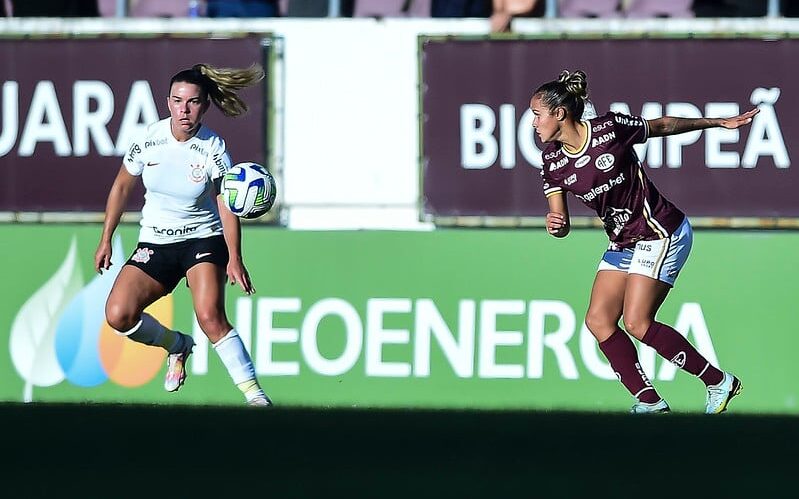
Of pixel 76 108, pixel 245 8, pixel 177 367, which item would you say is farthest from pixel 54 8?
pixel 177 367

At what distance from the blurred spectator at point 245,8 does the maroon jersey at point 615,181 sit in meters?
2.82

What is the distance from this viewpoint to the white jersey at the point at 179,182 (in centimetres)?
986

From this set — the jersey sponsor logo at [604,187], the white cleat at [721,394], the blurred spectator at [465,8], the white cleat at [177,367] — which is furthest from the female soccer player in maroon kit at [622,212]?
the white cleat at [177,367]

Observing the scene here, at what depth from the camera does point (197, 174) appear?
985 cm

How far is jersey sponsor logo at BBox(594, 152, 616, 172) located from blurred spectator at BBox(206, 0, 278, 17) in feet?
10.2

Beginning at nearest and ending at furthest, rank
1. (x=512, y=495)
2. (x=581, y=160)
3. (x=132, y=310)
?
(x=512, y=495) < (x=581, y=160) < (x=132, y=310)

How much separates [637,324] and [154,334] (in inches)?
135

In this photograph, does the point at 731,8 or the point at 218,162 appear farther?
the point at 731,8

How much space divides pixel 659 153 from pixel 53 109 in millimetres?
4521

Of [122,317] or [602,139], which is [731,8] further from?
[122,317]

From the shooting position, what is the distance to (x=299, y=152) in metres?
10.7

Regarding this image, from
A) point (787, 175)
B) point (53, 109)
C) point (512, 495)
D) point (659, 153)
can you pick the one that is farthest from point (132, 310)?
point (512, 495)

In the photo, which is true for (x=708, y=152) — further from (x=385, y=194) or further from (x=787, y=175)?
(x=385, y=194)

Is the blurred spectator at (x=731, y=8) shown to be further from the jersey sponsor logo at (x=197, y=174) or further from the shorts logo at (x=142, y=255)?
the shorts logo at (x=142, y=255)
